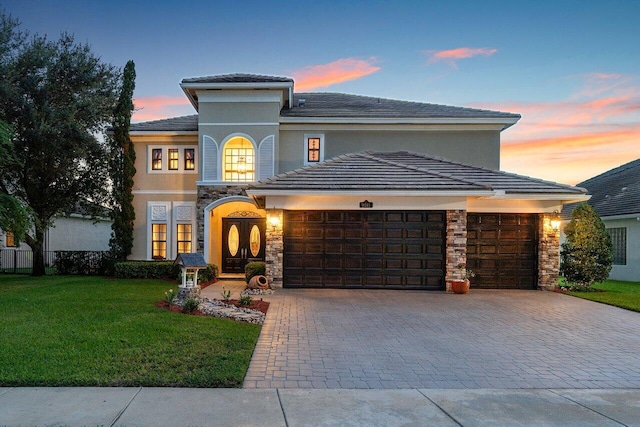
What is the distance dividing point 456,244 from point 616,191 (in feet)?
50.4

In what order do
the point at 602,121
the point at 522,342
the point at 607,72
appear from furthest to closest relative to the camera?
1. the point at 602,121
2. the point at 607,72
3. the point at 522,342

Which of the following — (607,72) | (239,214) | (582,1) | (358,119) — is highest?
(582,1)

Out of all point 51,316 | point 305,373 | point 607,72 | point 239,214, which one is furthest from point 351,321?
point 607,72

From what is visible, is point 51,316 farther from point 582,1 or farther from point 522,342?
point 582,1

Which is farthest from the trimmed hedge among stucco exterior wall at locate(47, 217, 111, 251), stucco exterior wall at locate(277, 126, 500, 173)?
stucco exterior wall at locate(47, 217, 111, 251)

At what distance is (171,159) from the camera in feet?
55.6

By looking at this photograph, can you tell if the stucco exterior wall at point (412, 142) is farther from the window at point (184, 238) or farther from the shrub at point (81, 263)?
the shrub at point (81, 263)

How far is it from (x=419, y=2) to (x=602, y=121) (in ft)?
41.7

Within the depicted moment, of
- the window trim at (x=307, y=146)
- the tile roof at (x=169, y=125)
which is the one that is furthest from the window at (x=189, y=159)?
the window trim at (x=307, y=146)

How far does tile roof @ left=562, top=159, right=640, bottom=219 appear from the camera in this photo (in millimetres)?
18312

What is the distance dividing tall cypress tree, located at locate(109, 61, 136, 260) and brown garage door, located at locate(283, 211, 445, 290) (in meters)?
7.85

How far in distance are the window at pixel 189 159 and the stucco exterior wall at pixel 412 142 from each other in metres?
3.94

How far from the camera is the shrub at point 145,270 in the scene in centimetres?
1468

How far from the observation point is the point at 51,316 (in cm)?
793
